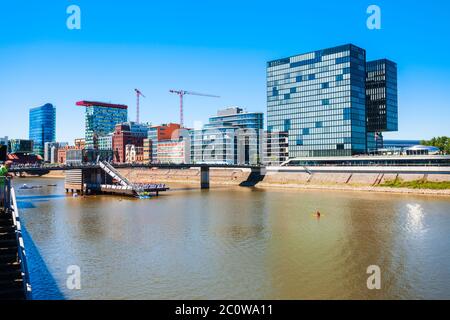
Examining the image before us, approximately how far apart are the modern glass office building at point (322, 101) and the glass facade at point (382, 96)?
76.0ft

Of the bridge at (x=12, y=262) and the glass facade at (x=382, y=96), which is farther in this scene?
the glass facade at (x=382, y=96)

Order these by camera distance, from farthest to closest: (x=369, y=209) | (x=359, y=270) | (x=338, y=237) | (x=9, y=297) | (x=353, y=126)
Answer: (x=353, y=126) → (x=369, y=209) → (x=338, y=237) → (x=359, y=270) → (x=9, y=297)

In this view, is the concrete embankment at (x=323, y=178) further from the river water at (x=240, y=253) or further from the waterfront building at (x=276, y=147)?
the river water at (x=240, y=253)

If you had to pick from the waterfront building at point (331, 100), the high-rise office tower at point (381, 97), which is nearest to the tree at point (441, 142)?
the waterfront building at point (331, 100)

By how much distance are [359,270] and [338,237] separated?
1353cm

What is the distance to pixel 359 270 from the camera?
1278 inches

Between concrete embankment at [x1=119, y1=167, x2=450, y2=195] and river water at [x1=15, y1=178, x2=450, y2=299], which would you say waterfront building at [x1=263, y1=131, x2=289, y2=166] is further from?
river water at [x1=15, y1=178, x2=450, y2=299]

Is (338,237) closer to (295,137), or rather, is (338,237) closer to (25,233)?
(25,233)

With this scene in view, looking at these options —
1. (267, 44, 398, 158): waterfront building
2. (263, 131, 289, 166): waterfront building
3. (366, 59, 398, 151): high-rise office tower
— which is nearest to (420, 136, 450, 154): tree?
(267, 44, 398, 158): waterfront building

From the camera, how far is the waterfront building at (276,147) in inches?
6890

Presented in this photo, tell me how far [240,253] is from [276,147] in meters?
141

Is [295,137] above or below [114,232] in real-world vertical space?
above

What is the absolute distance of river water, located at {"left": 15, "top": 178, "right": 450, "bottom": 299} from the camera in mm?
28156
